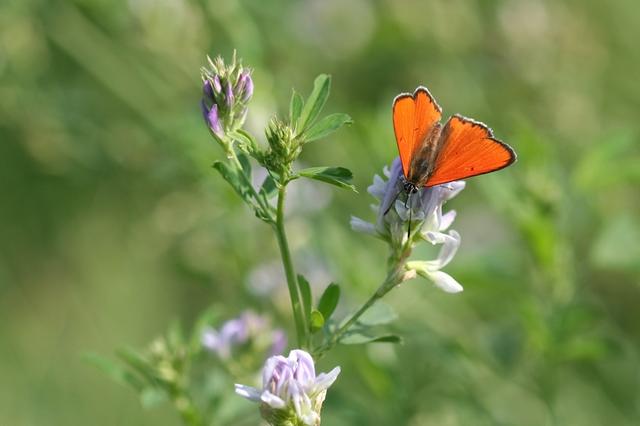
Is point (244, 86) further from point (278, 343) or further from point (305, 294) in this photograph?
point (278, 343)

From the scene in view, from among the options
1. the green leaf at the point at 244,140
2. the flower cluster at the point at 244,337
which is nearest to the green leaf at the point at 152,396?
the flower cluster at the point at 244,337

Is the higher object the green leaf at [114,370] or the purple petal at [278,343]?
the purple petal at [278,343]

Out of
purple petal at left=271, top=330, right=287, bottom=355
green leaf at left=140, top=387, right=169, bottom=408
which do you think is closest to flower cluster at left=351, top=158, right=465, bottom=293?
purple petal at left=271, top=330, right=287, bottom=355

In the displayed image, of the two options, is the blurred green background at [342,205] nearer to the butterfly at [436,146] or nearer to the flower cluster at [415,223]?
the flower cluster at [415,223]

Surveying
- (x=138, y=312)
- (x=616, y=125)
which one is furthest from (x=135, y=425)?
(x=616, y=125)

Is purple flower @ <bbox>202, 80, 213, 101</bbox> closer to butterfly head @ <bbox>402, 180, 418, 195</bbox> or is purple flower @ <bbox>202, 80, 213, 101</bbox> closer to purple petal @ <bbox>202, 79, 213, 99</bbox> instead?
purple petal @ <bbox>202, 79, 213, 99</bbox>

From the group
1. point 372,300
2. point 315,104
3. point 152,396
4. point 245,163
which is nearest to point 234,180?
point 245,163
